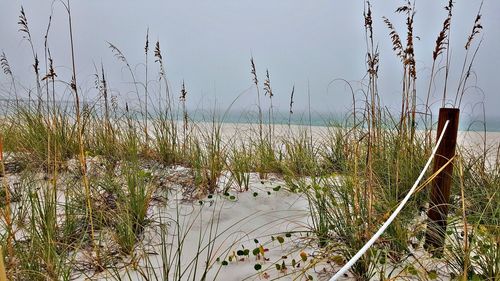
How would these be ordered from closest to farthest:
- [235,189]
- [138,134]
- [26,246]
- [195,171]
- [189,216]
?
1. [26,246]
2. [189,216]
3. [235,189]
4. [195,171]
5. [138,134]

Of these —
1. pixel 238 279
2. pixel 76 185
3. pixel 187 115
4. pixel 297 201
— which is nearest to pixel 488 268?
pixel 238 279

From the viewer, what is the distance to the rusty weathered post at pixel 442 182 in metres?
1.81

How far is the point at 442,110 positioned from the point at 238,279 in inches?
51.8

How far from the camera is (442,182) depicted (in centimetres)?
190

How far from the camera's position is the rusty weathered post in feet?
5.92

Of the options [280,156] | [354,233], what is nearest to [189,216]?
[354,233]

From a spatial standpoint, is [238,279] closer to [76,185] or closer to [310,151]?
[76,185]

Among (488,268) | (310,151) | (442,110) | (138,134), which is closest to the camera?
(488,268)

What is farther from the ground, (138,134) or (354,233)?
(138,134)

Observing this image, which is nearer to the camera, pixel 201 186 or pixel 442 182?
pixel 442 182

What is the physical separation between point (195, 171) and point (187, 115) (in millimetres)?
918

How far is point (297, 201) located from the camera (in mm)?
2754

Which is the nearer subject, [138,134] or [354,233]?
[354,233]

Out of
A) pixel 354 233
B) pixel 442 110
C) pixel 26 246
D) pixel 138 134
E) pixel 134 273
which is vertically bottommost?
pixel 134 273
